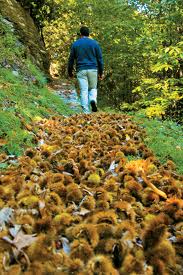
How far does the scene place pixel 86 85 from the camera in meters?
9.65

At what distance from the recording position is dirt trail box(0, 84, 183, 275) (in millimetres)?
2172

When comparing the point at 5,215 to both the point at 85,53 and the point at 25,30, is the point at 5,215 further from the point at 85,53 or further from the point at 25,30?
the point at 25,30

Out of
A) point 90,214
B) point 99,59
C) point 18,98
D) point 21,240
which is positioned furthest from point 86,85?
point 21,240

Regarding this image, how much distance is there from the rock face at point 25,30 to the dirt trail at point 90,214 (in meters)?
7.99

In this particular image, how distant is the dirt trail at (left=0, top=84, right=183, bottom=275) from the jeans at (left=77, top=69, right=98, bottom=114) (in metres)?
4.78

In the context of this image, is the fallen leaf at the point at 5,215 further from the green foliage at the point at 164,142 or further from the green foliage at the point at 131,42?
the green foliage at the point at 131,42

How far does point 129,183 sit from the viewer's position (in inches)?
135

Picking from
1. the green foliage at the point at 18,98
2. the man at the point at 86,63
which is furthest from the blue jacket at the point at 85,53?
the green foliage at the point at 18,98

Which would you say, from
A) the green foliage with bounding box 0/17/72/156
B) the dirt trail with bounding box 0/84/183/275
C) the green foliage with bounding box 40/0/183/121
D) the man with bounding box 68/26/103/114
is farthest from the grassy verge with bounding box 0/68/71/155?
the green foliage with bounding box 40/0/183/121

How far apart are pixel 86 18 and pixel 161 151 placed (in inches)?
422

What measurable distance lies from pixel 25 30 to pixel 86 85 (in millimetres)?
4095

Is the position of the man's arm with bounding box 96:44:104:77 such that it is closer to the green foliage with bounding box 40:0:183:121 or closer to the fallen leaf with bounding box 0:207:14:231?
the green foliage with bounding box 40:0:183:121

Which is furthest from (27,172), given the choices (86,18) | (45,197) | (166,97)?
(86,18)

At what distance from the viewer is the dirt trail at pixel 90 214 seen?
85.5 inches
